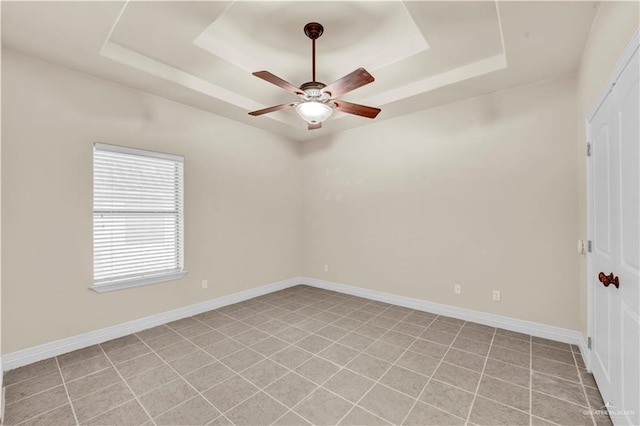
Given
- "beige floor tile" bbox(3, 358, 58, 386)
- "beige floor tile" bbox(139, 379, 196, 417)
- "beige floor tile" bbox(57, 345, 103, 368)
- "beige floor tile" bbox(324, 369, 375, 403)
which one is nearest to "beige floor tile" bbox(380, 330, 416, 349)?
"beige floor tile" bbox(324, 369, 375, 403)

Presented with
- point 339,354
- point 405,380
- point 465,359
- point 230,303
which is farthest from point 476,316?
point 230,303

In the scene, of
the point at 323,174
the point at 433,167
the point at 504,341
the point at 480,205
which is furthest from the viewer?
the point at 323,174

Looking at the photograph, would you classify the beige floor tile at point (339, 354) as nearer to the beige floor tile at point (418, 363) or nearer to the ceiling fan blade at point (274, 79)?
the beige floor tile at point (418, 363)

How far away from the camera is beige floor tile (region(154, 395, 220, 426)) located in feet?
5.98

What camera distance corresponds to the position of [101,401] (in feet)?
6.67

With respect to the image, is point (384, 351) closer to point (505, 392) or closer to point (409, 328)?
point (409, 328)

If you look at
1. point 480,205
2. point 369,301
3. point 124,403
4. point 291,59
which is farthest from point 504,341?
point 291,59

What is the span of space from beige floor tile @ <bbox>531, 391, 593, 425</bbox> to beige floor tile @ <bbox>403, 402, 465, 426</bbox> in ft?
1.90

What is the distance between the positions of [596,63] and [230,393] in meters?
3.70

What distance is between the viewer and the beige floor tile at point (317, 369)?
2.32m

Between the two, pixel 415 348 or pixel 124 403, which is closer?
pixel 124 403

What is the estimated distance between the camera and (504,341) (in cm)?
294

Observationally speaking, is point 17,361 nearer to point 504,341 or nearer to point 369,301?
point 369,301

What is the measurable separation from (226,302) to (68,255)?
196 centimetres
